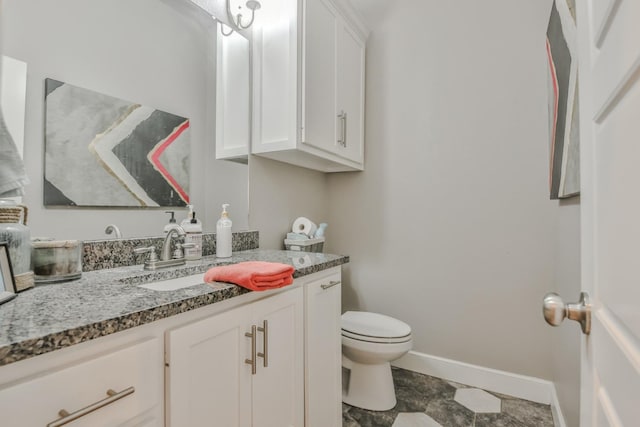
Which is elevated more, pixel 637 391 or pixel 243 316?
pixel 637 391

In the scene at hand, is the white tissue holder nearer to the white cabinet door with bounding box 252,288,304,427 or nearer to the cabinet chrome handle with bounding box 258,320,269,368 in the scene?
the white cabinet door with bounding box 252,288,304,427

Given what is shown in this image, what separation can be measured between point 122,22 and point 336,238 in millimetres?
1770

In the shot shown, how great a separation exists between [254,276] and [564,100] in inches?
55.4

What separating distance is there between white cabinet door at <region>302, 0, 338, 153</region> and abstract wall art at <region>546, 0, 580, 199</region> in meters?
1.09

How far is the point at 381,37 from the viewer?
7.38ft

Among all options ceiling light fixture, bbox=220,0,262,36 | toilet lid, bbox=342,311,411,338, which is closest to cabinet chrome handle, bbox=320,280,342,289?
toilet lid, bbox=342,311,411,338

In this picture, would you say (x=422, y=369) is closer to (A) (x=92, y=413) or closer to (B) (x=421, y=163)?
(B) (x=421, y=163)

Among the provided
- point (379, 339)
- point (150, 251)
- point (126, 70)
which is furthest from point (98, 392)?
point (379, 339)

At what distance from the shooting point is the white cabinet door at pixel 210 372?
2.47 feet

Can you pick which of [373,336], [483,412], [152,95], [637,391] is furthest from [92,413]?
[483,412]

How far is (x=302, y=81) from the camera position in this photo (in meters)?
1.64

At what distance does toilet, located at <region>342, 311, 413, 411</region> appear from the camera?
1.66 meters

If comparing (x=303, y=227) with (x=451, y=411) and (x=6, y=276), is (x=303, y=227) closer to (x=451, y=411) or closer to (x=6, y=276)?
(x=451, y=411)

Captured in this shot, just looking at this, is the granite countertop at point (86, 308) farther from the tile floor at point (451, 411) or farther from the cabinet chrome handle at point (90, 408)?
the tile floor at point (451, 411)
